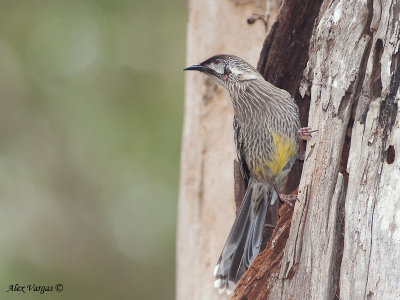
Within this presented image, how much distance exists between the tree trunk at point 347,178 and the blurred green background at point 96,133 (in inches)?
200

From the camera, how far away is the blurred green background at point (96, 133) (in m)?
9.36

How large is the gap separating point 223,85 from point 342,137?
6.43 feet

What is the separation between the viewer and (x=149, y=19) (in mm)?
10109

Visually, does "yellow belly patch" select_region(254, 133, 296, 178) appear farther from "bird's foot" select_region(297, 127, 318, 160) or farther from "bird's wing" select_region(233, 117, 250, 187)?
"bird's wing" select_region(233, 117, 250, 187)

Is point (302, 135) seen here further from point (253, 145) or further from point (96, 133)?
point (96, 133)

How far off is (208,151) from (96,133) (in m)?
3.80

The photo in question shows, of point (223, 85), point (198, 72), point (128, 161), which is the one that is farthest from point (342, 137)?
point (128, 161)

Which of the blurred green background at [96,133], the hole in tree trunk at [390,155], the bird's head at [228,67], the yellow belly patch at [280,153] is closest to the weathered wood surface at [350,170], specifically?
the hole in tree trunk at [390,155]

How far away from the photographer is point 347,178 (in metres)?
4.12

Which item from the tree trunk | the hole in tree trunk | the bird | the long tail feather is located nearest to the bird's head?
the bird

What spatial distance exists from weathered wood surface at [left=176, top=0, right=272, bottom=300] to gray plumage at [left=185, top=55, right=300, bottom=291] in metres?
0.33

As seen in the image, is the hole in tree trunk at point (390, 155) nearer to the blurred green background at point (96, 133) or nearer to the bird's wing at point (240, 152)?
the bird's wing at point (240, 152)

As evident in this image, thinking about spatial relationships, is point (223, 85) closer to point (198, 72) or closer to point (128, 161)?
point (198, 72)

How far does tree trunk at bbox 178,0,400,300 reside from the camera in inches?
146
